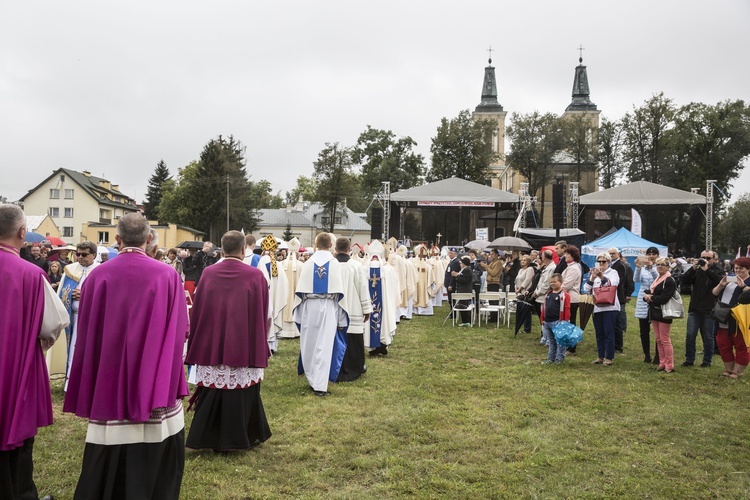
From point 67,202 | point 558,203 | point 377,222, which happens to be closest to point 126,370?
point 558,203

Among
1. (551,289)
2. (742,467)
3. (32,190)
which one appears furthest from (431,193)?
(32,190)

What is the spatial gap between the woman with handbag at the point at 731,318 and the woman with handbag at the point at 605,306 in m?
1.43

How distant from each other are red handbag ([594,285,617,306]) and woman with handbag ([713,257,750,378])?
142 cm

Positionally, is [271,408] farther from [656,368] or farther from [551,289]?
[656,368]

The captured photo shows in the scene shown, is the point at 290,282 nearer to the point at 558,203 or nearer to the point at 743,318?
the point at 743,318

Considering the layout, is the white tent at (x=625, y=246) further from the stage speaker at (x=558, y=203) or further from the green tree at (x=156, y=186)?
the green tree at (x=156, y=186)

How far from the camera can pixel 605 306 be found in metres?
9.48

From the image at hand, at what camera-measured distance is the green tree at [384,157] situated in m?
59.8

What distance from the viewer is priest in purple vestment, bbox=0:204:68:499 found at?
3.50m

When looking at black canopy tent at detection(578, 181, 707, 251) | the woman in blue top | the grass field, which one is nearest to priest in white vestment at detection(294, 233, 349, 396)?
the grass field

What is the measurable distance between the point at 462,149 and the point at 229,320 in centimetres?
5064

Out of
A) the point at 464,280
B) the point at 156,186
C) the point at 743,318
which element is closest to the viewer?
the point at 743,318

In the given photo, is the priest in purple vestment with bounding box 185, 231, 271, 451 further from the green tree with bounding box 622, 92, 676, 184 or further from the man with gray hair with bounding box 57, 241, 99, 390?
the green tree with bounding box 622, 92, 676, 184

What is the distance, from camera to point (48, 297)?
12.3ft
